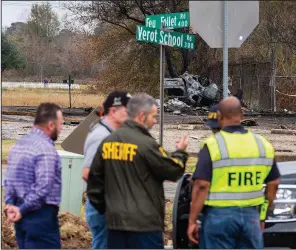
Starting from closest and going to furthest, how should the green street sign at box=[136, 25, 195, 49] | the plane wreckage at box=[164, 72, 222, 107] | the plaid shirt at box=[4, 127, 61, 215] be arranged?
the plaid shirt at box=[4, 127, 61, 215] < the green street sign at box=[136, 25, 195, 49] < the plane wreckage at box=[164, 72, 222, 107]

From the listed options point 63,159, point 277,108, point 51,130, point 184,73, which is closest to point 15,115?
point 184,73

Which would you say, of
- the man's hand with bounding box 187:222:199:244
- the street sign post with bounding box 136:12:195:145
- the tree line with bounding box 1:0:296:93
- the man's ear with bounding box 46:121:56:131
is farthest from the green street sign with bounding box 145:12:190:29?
the tree line with bounding box 1:0:296:93

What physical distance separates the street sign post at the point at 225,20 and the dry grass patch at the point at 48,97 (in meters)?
30.8

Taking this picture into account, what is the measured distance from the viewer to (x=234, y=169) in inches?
195

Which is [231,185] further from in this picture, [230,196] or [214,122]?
[214,122]

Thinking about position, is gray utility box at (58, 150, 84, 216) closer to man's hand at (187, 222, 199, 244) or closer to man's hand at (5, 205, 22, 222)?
man's hand at (5, 205, 22, 222)

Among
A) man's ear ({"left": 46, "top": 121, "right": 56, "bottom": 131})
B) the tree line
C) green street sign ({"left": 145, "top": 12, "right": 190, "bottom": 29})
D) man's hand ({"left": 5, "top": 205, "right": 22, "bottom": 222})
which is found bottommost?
man's hand ({"left": 5, "top": 205, "right": 22, "bottom": 222})

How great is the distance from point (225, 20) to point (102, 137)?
1.89 metres

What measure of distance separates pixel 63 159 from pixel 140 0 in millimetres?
19027

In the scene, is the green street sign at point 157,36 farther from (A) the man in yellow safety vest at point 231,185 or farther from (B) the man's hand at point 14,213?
(B) the man's hand at point 14,213

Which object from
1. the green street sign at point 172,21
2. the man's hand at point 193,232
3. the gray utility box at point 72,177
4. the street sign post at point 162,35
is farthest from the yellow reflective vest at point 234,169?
the green street sign at point 172,21

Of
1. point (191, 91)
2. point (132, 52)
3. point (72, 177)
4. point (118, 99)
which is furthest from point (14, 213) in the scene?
point (132, 52)

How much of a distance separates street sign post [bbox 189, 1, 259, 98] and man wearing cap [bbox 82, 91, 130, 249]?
1502mm

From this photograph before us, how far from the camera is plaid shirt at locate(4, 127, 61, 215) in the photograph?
5.13 meters
